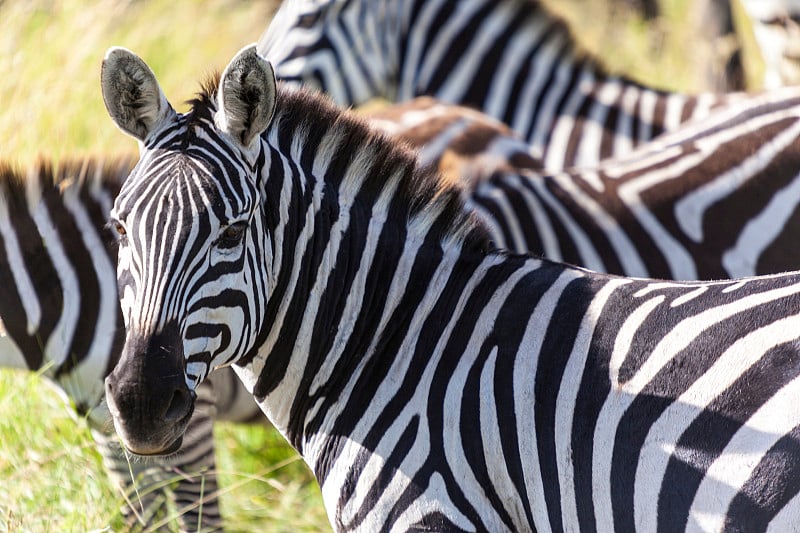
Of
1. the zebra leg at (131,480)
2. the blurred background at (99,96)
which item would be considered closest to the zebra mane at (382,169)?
the blurred background at (99,96)

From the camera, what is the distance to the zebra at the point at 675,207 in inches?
183

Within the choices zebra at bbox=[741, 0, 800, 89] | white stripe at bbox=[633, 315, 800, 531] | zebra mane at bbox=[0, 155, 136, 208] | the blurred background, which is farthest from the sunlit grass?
zebra at bbox=[741, 0, 800, 89]

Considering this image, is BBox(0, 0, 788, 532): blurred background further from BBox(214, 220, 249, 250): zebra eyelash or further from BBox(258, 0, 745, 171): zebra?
BBox(214, 220, 249, 250): zebra eyelash

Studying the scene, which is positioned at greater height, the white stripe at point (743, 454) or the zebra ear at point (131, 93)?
the zebra ear at point (131, 93)

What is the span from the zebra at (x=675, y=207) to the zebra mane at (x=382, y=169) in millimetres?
1246

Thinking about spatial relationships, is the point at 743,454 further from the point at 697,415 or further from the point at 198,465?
the point at 198,465

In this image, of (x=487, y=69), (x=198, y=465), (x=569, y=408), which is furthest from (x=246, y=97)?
(x=487, y=69)

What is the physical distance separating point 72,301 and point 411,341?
1856mm

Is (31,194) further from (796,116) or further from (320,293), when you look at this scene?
(796,116)

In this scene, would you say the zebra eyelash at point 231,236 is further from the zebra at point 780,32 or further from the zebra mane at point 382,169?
the zebra at point 780,32

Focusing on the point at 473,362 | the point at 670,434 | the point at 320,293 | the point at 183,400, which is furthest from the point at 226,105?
the point at 670,434

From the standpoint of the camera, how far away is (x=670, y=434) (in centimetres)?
254

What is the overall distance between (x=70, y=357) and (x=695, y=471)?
2.83 metres

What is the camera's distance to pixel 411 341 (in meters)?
3.14
